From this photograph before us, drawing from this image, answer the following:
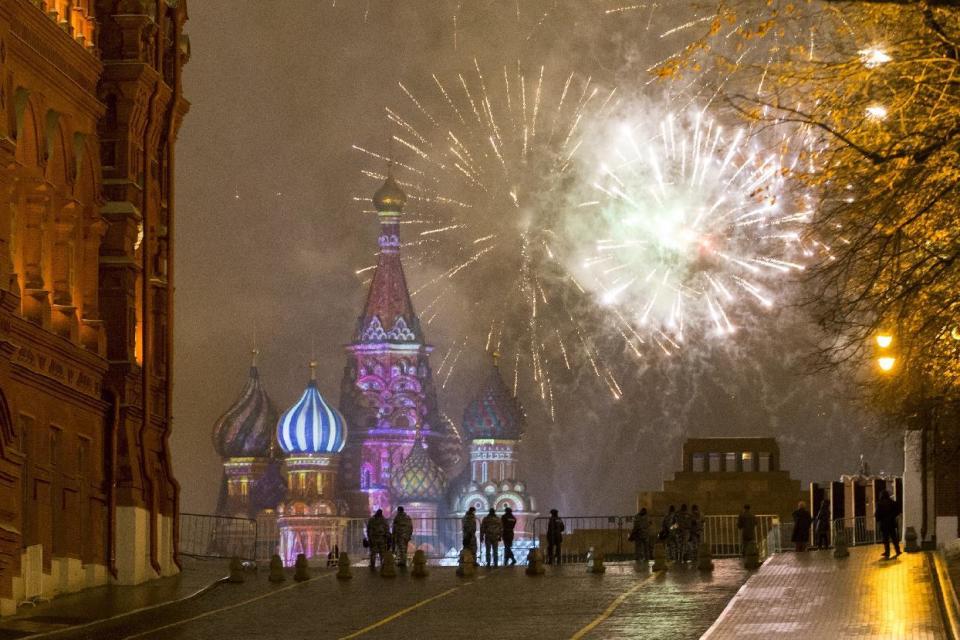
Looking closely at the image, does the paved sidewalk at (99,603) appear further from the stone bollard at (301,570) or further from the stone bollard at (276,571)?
the stone bollard at (301,570)

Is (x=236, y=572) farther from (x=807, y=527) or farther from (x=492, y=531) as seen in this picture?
(x=807, y=527)

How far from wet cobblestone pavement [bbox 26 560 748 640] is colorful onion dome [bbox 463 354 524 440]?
124 meters

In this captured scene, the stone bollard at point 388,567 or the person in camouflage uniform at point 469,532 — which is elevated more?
the person in camouflage uniform at point 469,532

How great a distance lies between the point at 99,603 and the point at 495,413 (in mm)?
130431

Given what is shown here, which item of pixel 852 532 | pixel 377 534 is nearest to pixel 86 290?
pixel 377 534

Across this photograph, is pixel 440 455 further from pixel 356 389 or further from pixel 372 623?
pixel 372 623

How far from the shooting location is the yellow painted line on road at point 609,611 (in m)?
32.0

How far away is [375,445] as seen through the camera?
177750 mm

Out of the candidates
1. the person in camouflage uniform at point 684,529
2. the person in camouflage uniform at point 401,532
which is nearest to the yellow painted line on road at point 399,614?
the person in camouflage uniform at point 684,529

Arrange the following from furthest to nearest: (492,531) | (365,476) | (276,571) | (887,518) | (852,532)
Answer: (365,476) → (852,532) → (492,531) → (276,571) → (887,518)

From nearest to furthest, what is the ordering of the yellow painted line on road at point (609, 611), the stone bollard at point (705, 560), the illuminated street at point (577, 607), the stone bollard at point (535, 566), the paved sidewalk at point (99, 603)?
the yellow painted line on road at point (609, 611) → the illuminated street at point (577, 607) → the paved sidewalk at point (99, 603) → the stone bollard at point (705, 560) → the stone bollard at point (535, 566)

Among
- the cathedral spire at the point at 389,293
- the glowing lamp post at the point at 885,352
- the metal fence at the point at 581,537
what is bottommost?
the metal fence at the point at 581,537

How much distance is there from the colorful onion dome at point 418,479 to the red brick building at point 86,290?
123382 mm

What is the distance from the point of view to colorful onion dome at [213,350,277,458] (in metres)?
175
